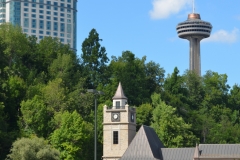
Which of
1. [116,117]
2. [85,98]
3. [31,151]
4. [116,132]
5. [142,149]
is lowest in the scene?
[31,151]

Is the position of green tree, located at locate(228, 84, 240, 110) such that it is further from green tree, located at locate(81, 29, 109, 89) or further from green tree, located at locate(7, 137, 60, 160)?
green tree, located at locate(7, 137, 60, 160)

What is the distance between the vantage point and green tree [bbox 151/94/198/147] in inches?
3664

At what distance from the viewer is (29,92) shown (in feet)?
298

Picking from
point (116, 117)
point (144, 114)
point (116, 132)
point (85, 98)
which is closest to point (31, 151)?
point (116, 132)

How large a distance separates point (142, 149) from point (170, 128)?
22165 mm

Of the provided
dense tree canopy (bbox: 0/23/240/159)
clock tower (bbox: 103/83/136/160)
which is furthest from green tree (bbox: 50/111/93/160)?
clock tower (bbox: 103/83/136/160)

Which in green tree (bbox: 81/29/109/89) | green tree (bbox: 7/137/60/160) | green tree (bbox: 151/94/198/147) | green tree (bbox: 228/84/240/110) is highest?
green tree (bbox: 81/29/109/89)

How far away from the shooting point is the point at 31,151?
233ft

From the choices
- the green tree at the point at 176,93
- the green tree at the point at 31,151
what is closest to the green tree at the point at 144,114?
the green tree at the point at 176,93

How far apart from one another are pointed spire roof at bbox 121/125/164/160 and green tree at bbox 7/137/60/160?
820cm

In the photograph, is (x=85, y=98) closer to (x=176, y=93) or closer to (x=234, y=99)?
(x=176, y=93)

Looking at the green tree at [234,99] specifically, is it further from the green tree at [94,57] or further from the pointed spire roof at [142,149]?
the pointed spire roof at [142,149]

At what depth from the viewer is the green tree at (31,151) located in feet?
232

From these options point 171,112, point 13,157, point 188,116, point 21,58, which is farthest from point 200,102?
point 13,157
